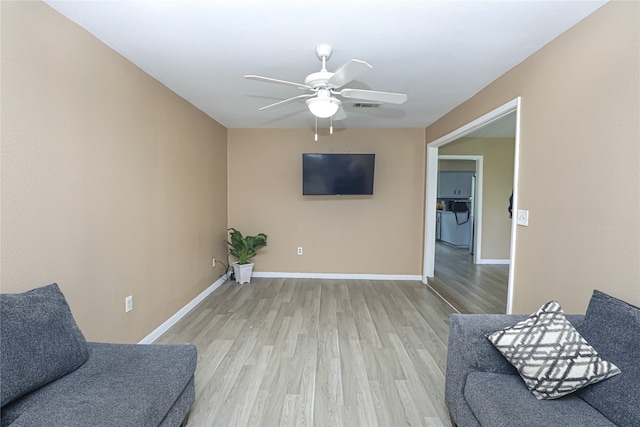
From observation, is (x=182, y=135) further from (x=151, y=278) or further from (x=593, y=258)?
(x=593, y=258)

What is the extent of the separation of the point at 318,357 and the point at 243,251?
2379 mm

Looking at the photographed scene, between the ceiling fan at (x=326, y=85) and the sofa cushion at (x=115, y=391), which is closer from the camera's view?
the sofa cushion at (x=115, y=391)

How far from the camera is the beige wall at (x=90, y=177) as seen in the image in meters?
1.51

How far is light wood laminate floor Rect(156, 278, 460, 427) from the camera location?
5.92 ft

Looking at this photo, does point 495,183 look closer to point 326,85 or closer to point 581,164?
point 581,164

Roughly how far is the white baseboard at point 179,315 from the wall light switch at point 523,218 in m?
3.34

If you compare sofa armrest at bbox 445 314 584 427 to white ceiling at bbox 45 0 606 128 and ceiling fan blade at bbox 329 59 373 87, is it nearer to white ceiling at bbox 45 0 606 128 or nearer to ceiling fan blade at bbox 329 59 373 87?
ceiling fan blade at bbox 329 59 373 87

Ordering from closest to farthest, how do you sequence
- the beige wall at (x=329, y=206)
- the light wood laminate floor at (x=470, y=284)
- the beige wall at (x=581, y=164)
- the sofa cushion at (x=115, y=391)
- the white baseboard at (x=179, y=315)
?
the sofa cushion at (x=115, y=391)
the beige wall at (x=581, y=164)
the white baseboard at (x=179, y=315)
the light wood laminate floor at (x=470, y=284)
the beige wall at (x=329, y=206)

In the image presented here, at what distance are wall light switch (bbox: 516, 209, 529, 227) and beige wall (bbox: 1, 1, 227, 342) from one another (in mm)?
3151

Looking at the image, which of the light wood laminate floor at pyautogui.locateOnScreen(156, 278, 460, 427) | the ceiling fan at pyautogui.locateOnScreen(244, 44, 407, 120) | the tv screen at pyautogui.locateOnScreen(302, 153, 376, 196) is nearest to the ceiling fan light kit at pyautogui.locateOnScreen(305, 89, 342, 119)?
the ceiling fan at pyautogui.locateOnScreen(244, 44, 407, 120)

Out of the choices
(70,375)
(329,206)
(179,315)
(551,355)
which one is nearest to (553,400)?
(551,355)

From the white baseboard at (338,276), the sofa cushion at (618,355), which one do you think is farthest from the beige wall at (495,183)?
the sofa cushion at (618,355)

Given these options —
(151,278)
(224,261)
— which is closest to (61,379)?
(151,278)

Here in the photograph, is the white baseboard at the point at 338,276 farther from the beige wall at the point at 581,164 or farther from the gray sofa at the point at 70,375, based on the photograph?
the gray sofa at the point at 70,375
